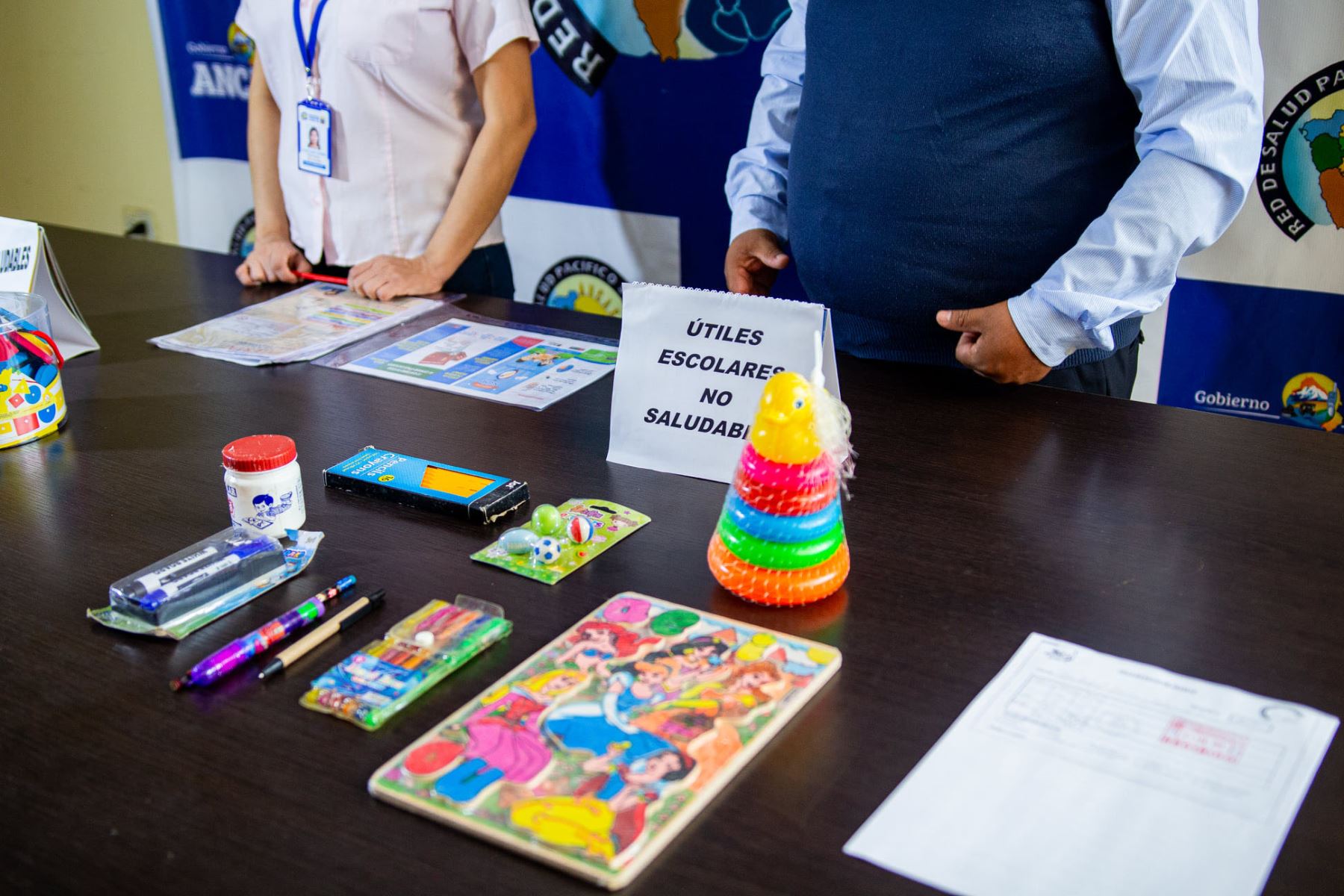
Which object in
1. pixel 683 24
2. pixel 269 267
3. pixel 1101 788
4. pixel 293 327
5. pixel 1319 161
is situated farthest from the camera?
pixel 683 24

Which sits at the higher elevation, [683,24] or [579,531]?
[683,24]

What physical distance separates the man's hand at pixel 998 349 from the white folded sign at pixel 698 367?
0.32 meters

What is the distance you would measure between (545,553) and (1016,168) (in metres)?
0.84

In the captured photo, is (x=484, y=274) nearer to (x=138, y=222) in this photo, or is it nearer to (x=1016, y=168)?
(x=1016, y=168)

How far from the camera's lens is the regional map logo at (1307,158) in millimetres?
1895

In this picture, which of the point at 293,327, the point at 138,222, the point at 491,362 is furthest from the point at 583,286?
the point at 138,222

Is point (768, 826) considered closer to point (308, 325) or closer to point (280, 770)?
point (280, 770)

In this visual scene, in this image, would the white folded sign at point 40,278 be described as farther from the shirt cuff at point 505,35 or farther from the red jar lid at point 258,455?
the shirt cuff at point 505,35

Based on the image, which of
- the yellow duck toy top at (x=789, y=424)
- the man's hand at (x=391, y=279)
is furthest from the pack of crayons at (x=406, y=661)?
the man's hand at (x=391, y=279)

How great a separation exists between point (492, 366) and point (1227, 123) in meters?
0.93

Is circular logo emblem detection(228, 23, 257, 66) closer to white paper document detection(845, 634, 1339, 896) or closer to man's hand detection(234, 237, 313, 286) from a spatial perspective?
man's hand detection(234, 237, 313, 286)

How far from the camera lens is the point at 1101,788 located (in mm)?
672

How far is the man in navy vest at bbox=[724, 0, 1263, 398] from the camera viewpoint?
4.23 feet

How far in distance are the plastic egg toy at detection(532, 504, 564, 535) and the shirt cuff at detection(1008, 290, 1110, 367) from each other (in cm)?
67
